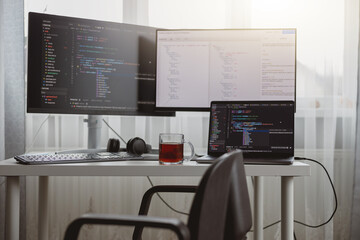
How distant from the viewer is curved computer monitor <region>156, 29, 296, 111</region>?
65.3 inches

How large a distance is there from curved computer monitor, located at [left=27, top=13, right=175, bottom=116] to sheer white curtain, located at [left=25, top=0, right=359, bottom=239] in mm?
403

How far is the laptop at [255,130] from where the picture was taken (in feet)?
4.71

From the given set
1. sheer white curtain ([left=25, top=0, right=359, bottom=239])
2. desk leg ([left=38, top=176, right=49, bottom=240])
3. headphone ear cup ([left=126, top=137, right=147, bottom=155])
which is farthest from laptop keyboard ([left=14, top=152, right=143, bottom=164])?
sheer white curtain ([left=25, top=0, right=359, bottom=239])

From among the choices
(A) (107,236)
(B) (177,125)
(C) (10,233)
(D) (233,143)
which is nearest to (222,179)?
(D) (233,143)

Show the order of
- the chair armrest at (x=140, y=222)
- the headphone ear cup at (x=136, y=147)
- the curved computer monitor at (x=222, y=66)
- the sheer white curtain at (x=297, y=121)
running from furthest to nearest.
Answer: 1. the sheer white curtain at (x=297, y=121)
2. the curved computer monitor at (x=222, y=66)
3. the headphone ear cup at (x=136, y=147)
4. the chair armrest at (x=140, y=222)

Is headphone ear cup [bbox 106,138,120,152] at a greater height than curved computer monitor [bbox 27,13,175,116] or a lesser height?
lesser

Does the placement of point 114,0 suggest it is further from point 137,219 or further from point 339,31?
point 137,219

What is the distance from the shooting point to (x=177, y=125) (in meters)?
2.08

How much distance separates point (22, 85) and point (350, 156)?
1681mm

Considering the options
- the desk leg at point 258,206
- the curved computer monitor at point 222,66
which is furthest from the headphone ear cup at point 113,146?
the desk leg at point 258,206

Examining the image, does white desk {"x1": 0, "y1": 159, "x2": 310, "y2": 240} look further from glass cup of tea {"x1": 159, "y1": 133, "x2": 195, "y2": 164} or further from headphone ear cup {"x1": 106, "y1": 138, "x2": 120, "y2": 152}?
headphone ear cup {"x1": 106, "y1": 138, "x2": 120, "y2": 152}

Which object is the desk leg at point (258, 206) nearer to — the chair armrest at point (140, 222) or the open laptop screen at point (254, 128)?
the open laptop screen at point (254, 128)

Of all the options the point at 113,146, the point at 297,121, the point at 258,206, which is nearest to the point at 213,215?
the point at 113,146

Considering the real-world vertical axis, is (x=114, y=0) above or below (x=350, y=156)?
above
